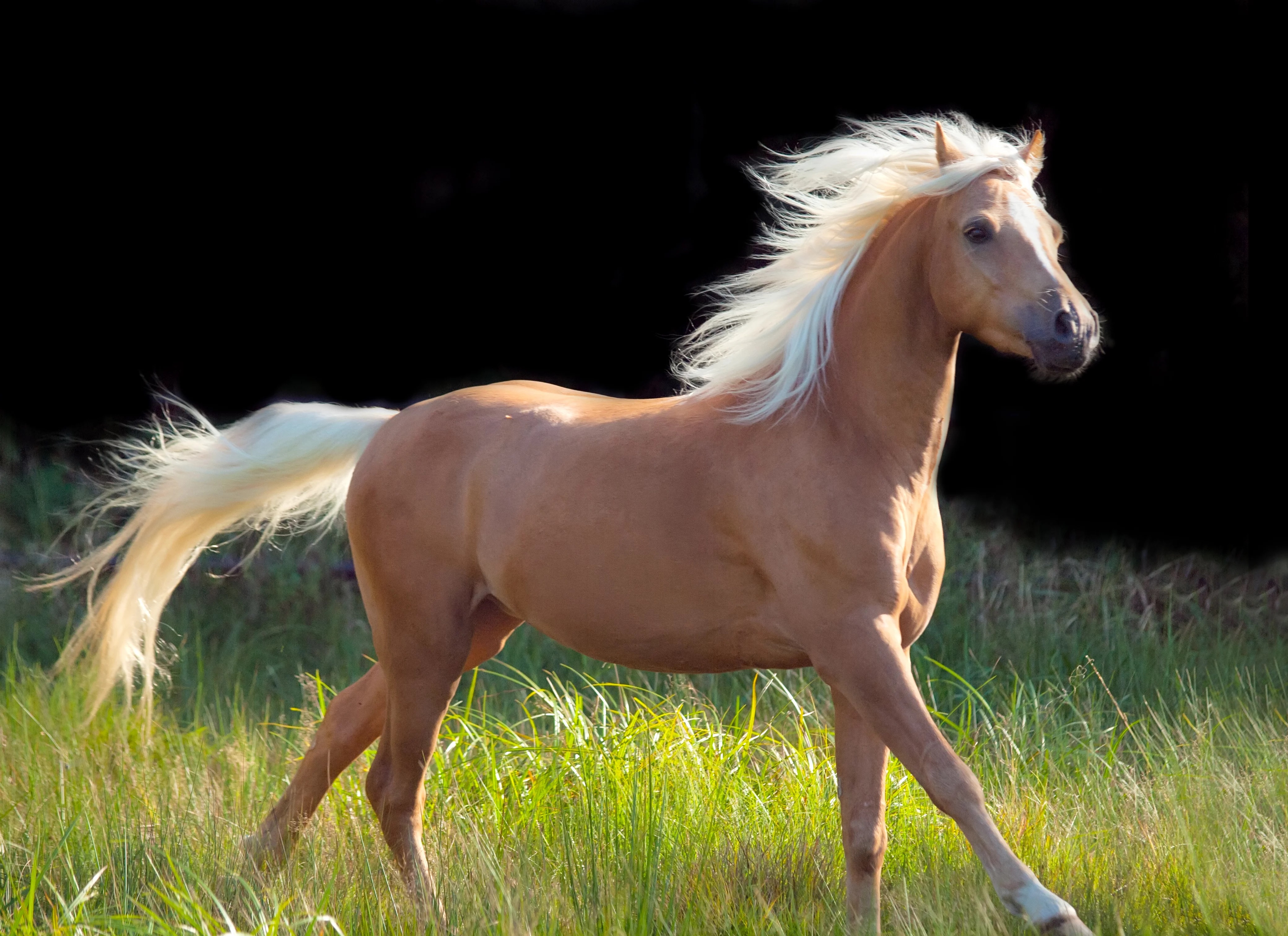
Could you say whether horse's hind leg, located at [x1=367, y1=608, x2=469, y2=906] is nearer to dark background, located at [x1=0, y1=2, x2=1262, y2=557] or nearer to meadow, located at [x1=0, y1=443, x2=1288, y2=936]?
meadow, located at [x1=0, y1=443, x2=1288, y2=936]

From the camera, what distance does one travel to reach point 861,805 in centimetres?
300

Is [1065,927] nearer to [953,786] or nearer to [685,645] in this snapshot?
[953,786]

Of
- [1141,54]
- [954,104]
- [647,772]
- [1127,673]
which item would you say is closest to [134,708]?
[647,772]

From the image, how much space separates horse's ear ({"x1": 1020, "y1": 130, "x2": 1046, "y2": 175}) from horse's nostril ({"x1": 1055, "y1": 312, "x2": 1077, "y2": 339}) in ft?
1.68

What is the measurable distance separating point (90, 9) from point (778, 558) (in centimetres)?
559

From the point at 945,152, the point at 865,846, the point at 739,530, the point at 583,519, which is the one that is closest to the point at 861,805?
the point at 865,846

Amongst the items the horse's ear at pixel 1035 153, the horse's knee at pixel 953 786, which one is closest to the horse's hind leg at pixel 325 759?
the horse's knee at pixel 953 786

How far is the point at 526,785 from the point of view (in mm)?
3930

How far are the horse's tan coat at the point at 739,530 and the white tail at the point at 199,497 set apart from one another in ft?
0.92

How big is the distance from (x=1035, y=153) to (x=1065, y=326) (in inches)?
24.0

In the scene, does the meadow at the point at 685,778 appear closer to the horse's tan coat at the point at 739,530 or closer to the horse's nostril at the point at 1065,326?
the horse's tan coat at the point at 739,530

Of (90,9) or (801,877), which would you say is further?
(90,9)

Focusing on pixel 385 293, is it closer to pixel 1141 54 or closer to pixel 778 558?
pixel 1141 54

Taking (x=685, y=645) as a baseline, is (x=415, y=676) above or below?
below
